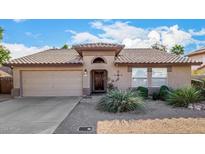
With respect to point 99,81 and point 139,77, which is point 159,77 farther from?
point 99,81

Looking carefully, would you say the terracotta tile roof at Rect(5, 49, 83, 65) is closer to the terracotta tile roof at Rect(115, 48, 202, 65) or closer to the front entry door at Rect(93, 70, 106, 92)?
the front entry door at Rect(93, 70, 106, 92)

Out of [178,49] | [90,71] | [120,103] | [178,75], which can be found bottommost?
[120,103]

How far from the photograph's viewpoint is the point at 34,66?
1933 cm

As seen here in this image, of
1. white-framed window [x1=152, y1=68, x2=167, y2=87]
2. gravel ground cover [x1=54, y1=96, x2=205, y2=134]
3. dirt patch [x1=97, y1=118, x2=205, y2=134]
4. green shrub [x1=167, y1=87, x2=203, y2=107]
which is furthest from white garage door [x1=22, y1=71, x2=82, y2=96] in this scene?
dirt patch [x1=97, y1=118, x2=205, y2=134]

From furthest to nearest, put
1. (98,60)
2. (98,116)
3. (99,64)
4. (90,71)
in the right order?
(98,60)
(90,71)
(99,64)
(98,116)

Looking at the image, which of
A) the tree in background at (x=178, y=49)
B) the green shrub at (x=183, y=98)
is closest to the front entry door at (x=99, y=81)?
the green shrub at (x=183, y=98)

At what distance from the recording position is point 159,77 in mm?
19266

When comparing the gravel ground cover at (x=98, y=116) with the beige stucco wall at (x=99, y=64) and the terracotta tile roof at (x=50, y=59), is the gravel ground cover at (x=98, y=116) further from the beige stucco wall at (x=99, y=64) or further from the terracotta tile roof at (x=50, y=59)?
the terracotta tile roof at (x=50, y=59)

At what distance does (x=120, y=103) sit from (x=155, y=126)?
3391 mm

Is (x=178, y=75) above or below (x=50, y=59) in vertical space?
below

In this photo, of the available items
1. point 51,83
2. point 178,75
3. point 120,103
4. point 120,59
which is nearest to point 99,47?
point 120,59

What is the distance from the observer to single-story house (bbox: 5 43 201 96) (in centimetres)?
1891

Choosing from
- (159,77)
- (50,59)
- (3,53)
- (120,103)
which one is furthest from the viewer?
(3,53)

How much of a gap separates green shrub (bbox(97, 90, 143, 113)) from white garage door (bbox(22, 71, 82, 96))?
22.9ft
